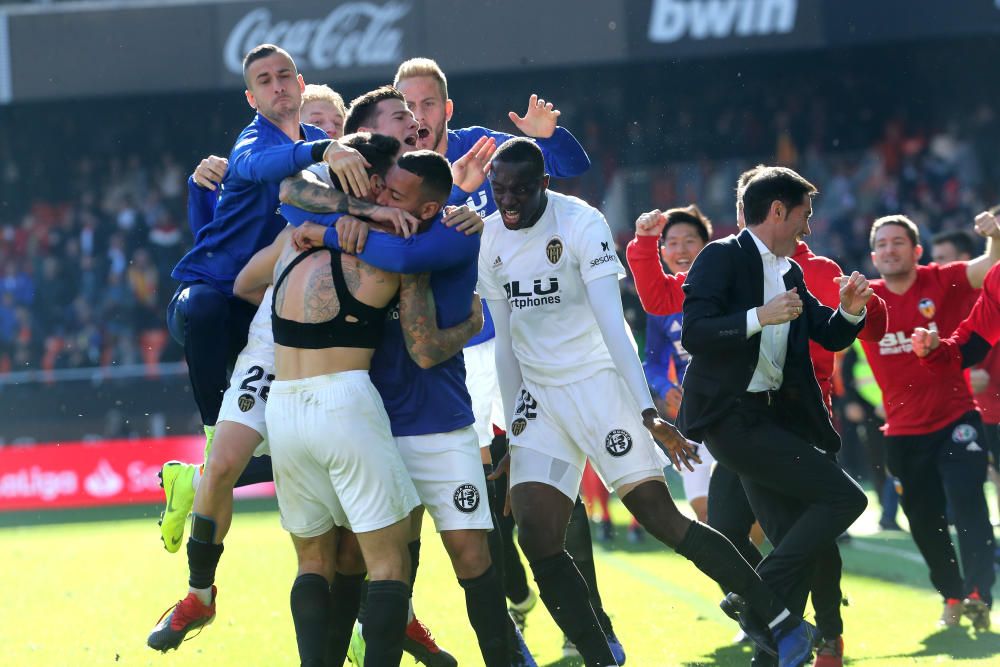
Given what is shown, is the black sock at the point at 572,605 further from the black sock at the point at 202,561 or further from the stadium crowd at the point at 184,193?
the stadium crowd at the point at 184,193

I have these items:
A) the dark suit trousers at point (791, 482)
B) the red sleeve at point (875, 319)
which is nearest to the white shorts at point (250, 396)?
the dark suit trousers at point (791, 482)

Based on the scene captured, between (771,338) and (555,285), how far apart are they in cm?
95

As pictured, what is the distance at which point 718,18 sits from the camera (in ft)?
75.3

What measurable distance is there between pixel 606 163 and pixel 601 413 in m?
18.1

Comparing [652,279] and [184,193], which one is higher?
[184,193]

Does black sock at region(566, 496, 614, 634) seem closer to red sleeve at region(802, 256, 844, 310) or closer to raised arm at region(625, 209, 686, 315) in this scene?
raised arm at region(625, 209, 686, 315)

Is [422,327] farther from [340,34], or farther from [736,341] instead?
[340,34]

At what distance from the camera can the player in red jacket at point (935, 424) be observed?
7.72 meters

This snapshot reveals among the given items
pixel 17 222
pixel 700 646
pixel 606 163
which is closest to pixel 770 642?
pixel 700 646

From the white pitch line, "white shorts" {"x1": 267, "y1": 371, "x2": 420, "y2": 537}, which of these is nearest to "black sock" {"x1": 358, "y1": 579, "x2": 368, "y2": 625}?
"white shorts" {"x1": 267, "y1": 371, "x2": 420, "y2": 537}

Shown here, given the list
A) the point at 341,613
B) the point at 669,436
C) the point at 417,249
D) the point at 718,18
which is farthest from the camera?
the point at 718,18

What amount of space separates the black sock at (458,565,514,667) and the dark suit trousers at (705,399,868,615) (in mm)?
1171

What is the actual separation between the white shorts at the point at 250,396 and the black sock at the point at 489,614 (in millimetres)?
1222

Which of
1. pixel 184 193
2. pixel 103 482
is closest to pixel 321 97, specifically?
pixel 103 482
